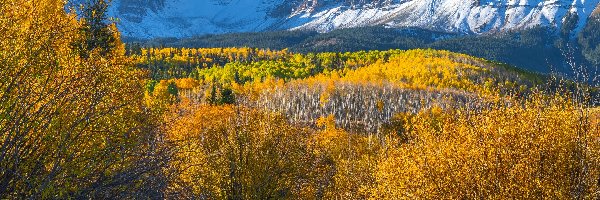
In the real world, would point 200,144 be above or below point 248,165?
above

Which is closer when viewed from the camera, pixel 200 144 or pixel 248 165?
pixel 248 165

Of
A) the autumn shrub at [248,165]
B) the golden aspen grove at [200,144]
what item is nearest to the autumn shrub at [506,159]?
the golden aspen grove at [200,144]

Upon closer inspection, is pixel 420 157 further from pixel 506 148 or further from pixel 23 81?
pixel 23 81

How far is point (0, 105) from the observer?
994 cm

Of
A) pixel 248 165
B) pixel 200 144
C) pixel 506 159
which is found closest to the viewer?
pixel 506 159

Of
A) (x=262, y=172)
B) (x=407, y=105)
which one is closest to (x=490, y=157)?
(x=262, y=172)

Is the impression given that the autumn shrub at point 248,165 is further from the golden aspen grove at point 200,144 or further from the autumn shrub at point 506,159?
the autumn shrub at point 506,159

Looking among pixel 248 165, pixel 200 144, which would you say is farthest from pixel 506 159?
pixel 200 144

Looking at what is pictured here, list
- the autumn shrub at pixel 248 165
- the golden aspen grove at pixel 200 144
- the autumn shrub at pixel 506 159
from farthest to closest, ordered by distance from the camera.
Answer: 1. the autumn shrub at pixel 248 165
2. the autumn shrub at pixel 506 159
3. the golden aspen grove at pixel 200 144

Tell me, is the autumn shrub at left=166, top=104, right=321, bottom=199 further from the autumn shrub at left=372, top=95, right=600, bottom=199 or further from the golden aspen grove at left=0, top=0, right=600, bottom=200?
the autumn shrub at left=372, top=95, right=600, bottom=199

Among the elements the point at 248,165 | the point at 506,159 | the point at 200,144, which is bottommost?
the point at 248,165

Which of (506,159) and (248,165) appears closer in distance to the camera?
(506,159)

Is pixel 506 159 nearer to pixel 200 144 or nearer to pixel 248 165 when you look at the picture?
pixel 248 165

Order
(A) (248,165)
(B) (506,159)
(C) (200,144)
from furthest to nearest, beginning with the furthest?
(C) (200,144) < (A) (248,165) < (B) (506,159)
